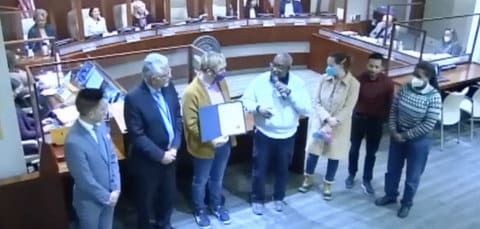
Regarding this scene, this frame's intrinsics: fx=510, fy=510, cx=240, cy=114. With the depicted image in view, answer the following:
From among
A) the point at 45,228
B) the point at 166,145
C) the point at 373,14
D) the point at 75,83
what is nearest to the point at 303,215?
the point at 166,145

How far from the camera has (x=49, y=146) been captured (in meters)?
3.44

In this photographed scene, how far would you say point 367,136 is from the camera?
14.3ft

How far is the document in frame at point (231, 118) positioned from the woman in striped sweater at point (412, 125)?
1209mm

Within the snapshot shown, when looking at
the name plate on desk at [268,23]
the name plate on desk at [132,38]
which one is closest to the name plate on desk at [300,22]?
the name plate on desk at [268,23]

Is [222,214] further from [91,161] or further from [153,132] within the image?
[91,161]

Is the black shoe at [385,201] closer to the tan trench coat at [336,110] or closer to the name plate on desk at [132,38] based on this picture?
the tan trench coat at [336,110]

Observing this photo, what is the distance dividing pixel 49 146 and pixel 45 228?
58 cm

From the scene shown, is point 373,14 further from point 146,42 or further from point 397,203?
point 397,203

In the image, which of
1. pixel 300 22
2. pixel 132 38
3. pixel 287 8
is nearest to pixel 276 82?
pixel 132 38

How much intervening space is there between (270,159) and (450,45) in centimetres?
Answer: 375

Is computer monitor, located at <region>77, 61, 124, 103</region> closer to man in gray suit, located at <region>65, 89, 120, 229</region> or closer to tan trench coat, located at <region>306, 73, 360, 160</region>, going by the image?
man in gray suit, located at <region>65, 89, 120, 229</region>

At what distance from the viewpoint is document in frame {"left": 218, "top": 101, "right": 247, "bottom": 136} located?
3.57 metres

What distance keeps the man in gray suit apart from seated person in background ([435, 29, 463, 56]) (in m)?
4.97

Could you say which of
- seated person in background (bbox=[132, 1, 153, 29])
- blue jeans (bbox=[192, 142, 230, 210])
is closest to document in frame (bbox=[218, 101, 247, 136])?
blue jeans (bbox=[192, 142, 230, 210])
